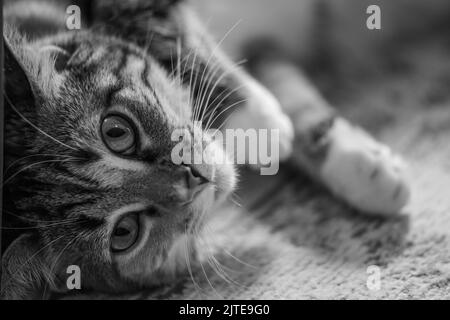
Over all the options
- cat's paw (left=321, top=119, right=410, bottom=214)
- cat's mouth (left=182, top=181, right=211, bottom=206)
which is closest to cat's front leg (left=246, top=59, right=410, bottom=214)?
cat's paw (left=321, top=119, right=410, bottom=214)

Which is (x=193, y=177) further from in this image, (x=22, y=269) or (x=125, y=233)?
(x=22, y=269)

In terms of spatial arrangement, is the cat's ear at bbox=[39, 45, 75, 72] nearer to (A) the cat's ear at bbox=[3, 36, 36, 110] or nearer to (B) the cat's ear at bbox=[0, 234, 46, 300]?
(A) the cat's ear at bbox=[3, 36, 36, 110]

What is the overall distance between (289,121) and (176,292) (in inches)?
14.9

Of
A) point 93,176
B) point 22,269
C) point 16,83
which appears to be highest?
point 16,83

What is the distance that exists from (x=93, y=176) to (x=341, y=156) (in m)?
0.43

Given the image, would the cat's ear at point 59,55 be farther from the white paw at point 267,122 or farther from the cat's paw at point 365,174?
the cat's paw at point 365,174

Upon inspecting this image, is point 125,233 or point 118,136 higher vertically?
point 118,136

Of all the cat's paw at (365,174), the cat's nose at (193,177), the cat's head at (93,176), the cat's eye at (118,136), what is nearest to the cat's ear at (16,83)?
the cat's head at (93,176)

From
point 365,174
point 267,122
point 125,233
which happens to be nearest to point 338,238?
point 365,174

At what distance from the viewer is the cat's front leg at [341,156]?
90cm

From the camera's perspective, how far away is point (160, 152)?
2.60 ft

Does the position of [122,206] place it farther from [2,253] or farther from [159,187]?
[2,253]

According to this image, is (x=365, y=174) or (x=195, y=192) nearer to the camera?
(x=195, y=192)

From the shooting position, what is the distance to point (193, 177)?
791mm
